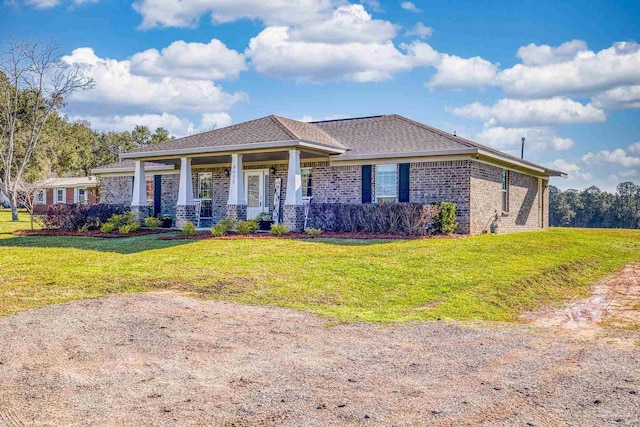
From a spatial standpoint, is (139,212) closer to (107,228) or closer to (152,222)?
(152,222)

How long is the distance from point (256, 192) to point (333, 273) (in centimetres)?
1251

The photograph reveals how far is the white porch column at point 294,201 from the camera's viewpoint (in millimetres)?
19234

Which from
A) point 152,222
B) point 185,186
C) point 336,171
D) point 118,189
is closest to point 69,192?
point 118,189

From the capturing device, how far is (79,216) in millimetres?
22297

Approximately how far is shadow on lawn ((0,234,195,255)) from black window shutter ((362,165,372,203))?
6748mm

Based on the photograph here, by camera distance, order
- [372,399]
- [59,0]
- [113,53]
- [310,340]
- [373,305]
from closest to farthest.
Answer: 1. [372,399]
2. [310,340]
3. [373,305]
4. [59,0]
5. [113,53]

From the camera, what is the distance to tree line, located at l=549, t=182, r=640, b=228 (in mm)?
54122

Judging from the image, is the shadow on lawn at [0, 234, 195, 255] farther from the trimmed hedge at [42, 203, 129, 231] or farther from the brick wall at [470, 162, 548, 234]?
the brick wall at [470, 162, 548, 234]

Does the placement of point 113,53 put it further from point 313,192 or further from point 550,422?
point 550,422

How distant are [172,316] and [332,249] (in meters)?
6.77

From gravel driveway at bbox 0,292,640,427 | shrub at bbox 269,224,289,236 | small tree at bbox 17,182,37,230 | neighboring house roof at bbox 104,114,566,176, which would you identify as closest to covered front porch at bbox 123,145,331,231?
neighboring house roof at bbox 104,114,566,176

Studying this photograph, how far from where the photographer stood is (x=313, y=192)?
72.2ft

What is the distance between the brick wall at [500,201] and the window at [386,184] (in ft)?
8.88

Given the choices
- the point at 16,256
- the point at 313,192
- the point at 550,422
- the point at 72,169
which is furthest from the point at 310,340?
the point at 72,169
